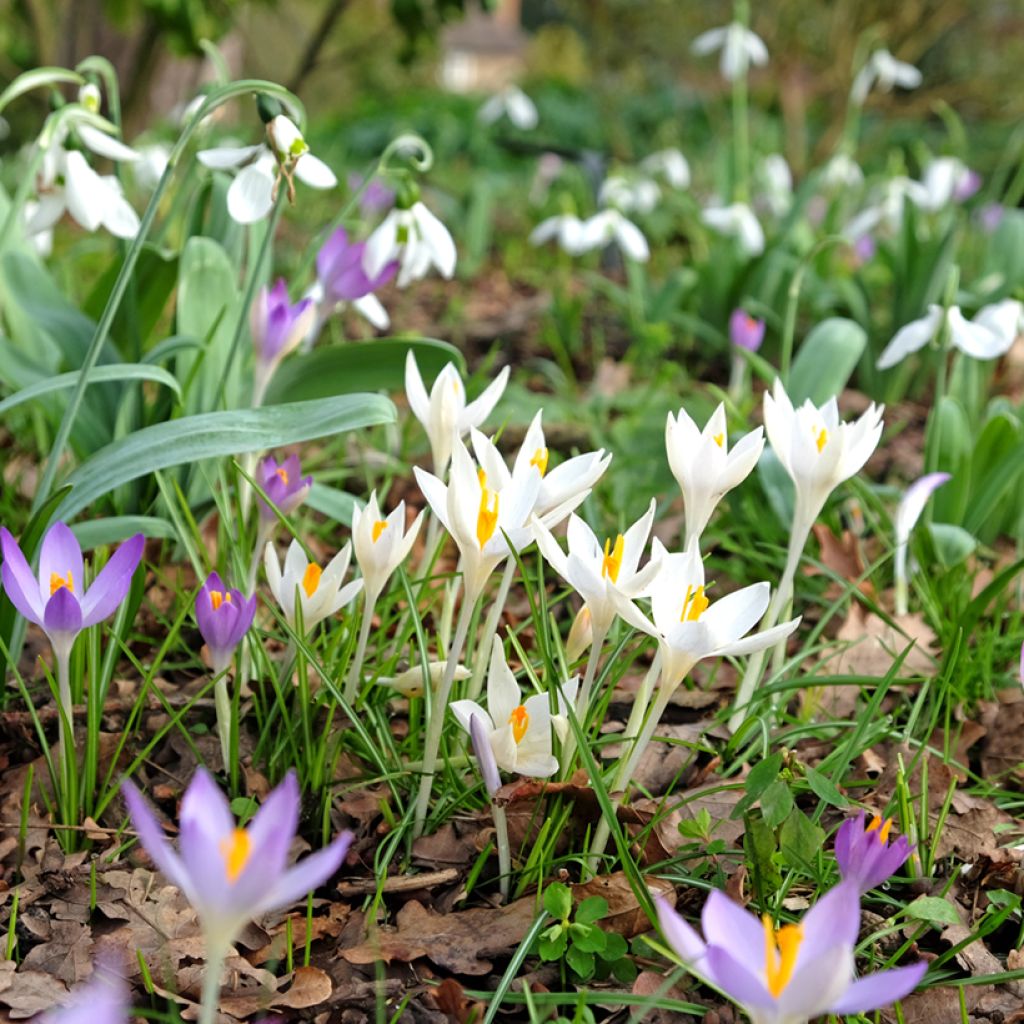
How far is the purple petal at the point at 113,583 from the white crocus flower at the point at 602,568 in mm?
444

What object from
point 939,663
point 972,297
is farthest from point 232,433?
point 972,297

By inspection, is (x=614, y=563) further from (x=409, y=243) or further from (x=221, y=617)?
(x=409, y=243)

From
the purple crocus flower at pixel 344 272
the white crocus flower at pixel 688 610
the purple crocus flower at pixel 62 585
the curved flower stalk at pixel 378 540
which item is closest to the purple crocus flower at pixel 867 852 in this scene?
the white crocus flower at pixel 688 610

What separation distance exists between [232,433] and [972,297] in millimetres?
1927

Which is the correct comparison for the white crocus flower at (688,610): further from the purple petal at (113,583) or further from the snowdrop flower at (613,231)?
the snowdrop flower at (613,231)

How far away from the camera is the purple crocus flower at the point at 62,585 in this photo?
1264 mm

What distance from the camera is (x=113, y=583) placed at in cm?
130

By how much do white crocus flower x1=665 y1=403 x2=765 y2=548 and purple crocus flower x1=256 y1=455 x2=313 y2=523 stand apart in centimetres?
56

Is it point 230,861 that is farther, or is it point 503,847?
point 503,847

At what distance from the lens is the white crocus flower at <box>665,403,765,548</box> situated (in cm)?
134

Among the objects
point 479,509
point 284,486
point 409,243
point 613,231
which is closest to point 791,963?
point 479,509

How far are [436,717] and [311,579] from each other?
222 mm

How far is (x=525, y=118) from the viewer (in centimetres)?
559

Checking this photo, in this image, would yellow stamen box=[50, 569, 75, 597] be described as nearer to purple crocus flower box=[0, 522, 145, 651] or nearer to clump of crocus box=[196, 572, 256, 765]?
purple crocus flower box=[0, 522, 145, 651]
